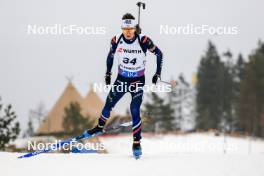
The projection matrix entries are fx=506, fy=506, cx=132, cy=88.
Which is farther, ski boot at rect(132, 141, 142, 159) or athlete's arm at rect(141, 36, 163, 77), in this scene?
athlete's arm at rect(141, 36, 163, 77)

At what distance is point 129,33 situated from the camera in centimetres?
998

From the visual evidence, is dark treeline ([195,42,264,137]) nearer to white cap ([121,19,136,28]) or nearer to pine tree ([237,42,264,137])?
pine tree ([237,42,264,137])

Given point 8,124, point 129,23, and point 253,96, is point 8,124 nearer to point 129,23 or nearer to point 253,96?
point 129,23

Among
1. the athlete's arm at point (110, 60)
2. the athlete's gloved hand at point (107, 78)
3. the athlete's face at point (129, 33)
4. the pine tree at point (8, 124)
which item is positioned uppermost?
the athlete's face at point (129, 33)

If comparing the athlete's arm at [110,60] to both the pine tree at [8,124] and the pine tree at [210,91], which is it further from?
the pine tree at [210,91]

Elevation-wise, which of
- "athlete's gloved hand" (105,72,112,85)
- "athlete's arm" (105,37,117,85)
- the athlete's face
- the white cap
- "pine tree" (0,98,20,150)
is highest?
the white cap

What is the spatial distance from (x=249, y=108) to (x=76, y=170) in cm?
4715

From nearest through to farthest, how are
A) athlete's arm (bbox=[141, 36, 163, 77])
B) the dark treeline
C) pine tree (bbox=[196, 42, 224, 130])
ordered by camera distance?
athlete's arm (bbox=[141, 36, 163, 77]) → the dark treeline → pine tree (bbox=[196, 42, 224, 130])

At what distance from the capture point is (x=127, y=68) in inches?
398

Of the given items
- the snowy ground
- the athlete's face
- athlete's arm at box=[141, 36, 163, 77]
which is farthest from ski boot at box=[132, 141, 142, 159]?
the athlete's face

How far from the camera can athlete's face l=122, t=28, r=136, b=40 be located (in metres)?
9.96

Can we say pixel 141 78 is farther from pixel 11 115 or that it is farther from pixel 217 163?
pixel 11 115

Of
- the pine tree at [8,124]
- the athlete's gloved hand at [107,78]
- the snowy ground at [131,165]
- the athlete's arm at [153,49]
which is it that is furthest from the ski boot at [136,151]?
the pine tree at [8,124]

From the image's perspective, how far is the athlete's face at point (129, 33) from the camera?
9.96m
